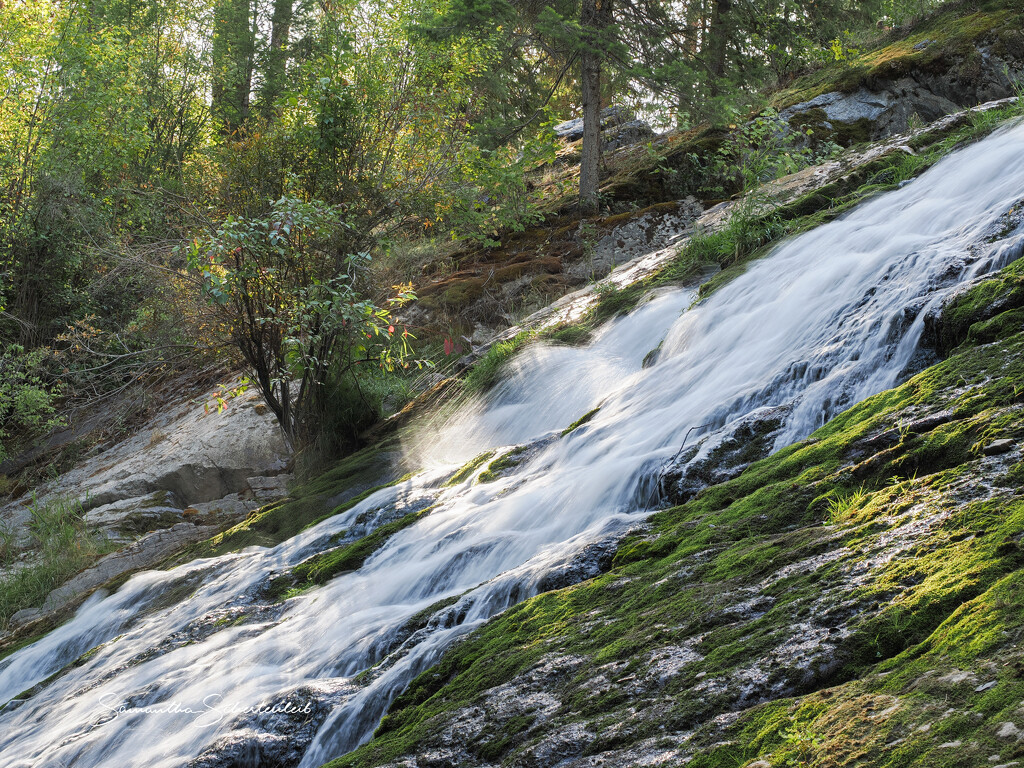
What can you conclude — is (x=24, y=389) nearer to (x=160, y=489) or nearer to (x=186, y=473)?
(x=160, y=489)

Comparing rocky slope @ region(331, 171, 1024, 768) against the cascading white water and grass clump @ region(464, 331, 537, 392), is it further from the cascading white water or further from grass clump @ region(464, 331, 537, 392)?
grass clump @ region(464, 331, 537, 392)

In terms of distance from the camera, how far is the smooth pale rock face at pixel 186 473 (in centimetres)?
1088

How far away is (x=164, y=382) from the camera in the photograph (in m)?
16.6

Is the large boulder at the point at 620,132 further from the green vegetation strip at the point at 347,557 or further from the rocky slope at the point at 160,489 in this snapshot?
the green vegetation strip at the point at 347,557

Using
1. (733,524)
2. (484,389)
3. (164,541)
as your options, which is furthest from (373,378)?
(733,524)

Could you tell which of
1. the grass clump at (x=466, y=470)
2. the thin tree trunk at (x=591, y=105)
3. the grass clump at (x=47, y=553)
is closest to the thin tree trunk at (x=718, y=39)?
the thin tree trunk at (x=591, y=105)

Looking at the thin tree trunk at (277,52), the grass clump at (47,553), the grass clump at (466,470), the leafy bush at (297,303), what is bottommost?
the grass clump at (466,470)

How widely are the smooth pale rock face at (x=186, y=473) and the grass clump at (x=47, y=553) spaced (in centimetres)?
31

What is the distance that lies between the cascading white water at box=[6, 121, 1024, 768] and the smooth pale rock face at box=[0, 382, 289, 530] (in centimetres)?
336

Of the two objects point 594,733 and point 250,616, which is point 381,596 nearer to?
point 250,616

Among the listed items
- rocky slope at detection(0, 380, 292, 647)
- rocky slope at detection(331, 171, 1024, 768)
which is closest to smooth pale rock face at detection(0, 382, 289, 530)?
rocky slope at detection(0, 380, 292, 647)

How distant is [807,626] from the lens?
8.19ft

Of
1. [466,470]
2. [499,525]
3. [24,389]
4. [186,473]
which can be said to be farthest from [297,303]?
[24,389]

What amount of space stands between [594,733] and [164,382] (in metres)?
15.8
